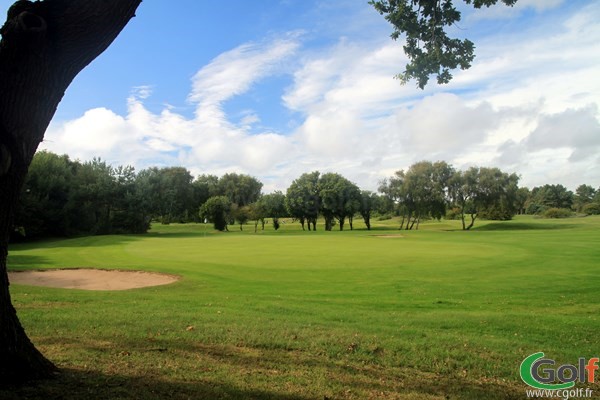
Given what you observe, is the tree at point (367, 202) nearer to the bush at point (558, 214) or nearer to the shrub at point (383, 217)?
the shrub at point (383, 217)

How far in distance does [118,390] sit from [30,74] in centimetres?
358

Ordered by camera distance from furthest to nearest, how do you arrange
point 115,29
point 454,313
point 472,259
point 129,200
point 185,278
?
1. point 129,200
2. point 472,259
3. point 185,278
4. point 454,313
5. point 115,29

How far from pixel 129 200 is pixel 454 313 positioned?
56.0 meters

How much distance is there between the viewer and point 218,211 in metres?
71.2

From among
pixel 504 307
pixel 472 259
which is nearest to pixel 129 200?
pixel 472 259

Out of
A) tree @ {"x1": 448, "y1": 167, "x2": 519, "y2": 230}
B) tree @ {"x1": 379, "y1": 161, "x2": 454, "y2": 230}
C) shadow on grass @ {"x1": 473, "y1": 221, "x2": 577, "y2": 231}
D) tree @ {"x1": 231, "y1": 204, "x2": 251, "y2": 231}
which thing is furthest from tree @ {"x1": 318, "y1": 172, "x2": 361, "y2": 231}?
shadow on grass @ {"x1": 473, "y1": 221, "x2": 577, "y2": 231}

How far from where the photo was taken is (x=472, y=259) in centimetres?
2211

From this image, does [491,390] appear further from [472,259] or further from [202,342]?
[472,259]

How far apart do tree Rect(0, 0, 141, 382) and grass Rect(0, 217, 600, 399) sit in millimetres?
657

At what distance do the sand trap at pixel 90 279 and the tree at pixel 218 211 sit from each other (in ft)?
166

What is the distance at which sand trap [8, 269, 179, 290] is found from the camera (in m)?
16.3

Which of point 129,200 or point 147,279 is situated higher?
point 129,200

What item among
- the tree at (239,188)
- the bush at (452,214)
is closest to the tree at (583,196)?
the bush at (452,214)

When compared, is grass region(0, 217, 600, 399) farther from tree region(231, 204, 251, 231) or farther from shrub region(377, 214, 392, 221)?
shrub region(377, 214, 392, 221)
